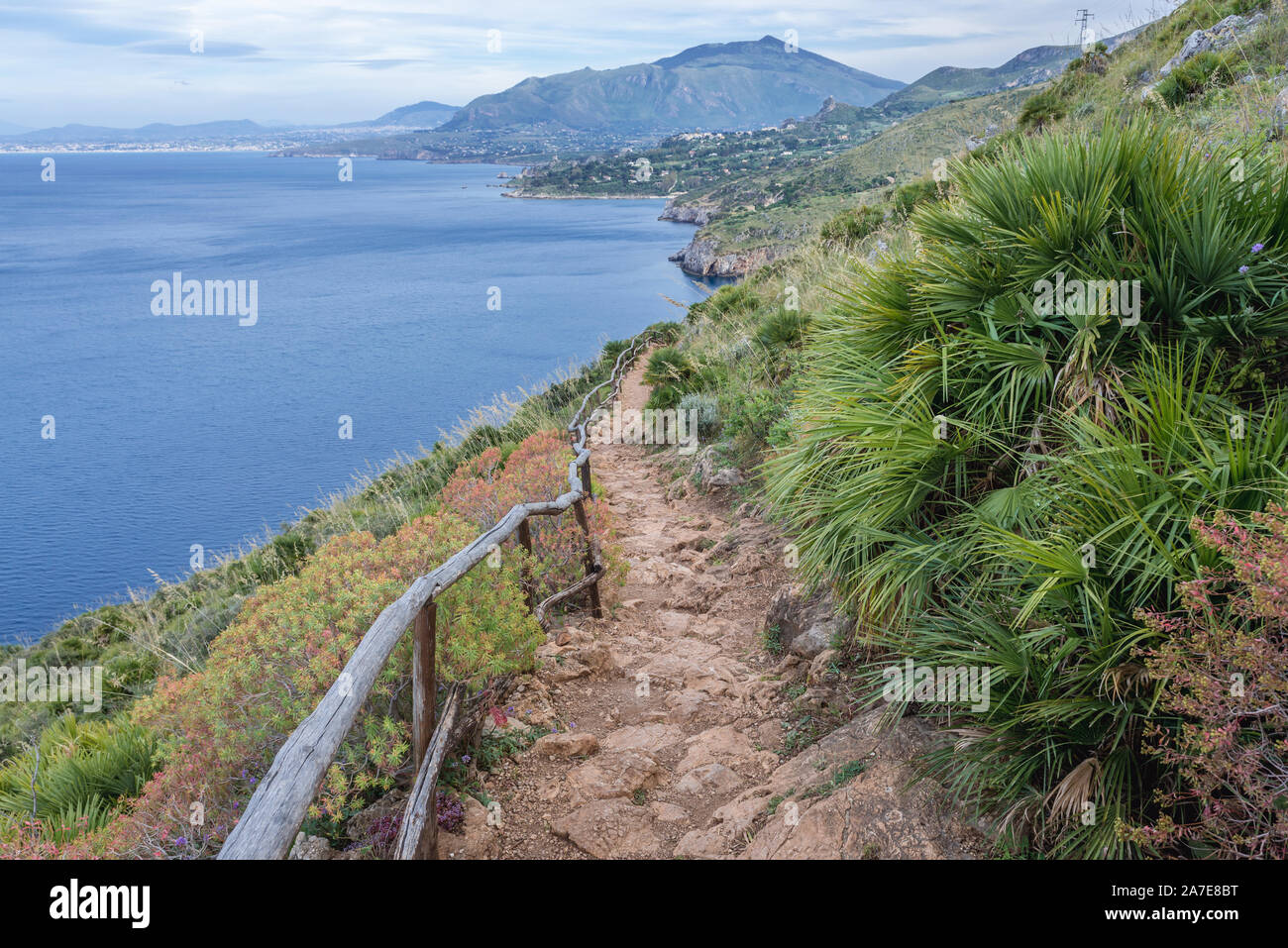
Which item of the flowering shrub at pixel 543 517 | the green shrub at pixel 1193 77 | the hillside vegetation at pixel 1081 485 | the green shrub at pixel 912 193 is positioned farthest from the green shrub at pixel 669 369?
the hillside vegetation at pixel 1081 485

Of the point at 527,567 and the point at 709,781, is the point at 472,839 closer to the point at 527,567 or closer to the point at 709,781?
the point at 709,781

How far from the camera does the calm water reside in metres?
29.0

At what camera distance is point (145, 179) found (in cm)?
19800

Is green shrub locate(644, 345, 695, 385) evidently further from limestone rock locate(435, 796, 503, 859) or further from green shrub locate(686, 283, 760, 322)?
limestone rock locate(435, 796, 503, 859)

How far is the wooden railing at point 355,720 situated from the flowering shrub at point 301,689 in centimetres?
17

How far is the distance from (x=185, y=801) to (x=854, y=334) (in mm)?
4547

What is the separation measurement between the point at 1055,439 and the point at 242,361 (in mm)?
53810

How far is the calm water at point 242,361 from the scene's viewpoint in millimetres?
28984

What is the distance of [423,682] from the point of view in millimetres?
3383

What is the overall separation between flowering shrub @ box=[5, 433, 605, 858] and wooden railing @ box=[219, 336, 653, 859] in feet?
0.55

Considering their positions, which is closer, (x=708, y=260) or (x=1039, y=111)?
(x=1039, y=111)

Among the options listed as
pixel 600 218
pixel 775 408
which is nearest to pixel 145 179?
pixel 600 218

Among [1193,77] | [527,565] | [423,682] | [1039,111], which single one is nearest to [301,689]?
[423,682]

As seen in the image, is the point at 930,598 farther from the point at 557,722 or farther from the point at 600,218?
the point at 600,218
